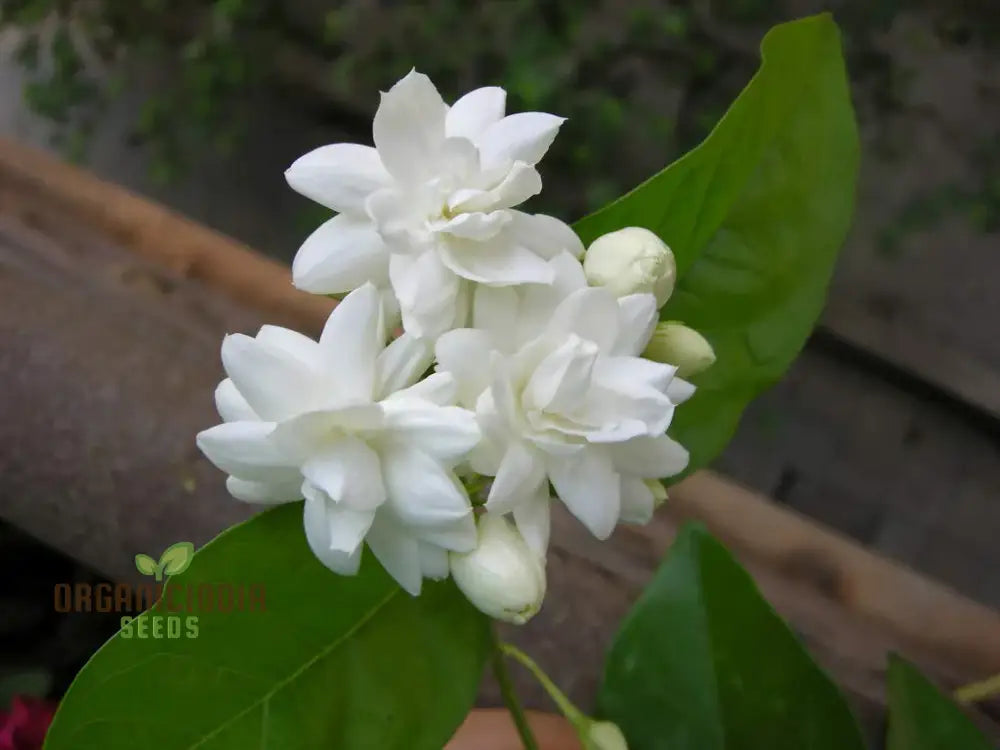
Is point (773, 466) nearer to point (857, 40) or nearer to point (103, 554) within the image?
point (857, 40)

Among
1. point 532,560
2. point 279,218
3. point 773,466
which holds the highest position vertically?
point 532,560

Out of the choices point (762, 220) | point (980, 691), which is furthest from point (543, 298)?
point (980, 691)

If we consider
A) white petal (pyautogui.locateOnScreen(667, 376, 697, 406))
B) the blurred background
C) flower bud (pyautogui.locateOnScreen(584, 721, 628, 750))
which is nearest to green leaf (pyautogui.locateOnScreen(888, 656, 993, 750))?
flower bud (pyautogui.locateOnScreen(584, 721, 628, 750))

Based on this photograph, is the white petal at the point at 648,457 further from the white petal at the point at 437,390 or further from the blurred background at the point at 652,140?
the blurred background at the point at 652,140

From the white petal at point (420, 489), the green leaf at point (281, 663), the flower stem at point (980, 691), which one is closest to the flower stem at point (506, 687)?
the green leaf at point (281, 663)

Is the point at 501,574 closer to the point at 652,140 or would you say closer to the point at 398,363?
the point at 398,363

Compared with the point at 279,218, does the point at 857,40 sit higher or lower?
higher

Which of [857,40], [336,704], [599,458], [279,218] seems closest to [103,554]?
[336,704]
